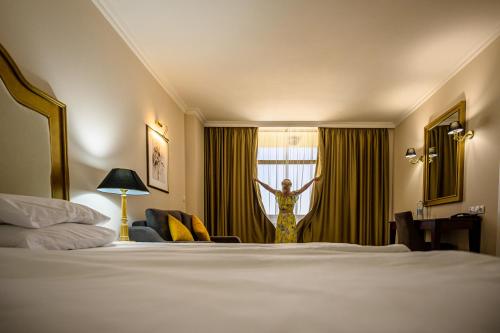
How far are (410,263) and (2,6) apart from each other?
85.9 inches

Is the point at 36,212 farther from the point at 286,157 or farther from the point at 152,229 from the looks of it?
the point at 286,157

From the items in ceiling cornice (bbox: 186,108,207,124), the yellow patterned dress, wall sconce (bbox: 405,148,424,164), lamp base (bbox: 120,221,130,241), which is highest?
Result: ceiling cornice (bbox: 186,108,207,124)

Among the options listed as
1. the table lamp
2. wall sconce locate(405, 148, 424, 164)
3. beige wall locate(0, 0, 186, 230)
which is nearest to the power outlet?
wall sconce locate(405, 148, 424, 164)

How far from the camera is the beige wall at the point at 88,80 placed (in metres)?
1.81

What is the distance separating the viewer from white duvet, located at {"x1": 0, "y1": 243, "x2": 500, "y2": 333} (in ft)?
1.67

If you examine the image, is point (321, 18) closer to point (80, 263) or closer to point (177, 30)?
point (177, 30)

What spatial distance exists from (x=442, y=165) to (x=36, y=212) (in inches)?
167

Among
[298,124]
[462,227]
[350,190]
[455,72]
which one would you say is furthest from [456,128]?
[298,124]

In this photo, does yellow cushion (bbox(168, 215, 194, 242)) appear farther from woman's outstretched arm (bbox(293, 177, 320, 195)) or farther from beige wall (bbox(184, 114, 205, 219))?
woman's outstretched arm (bbox(293, 177, 320, 195))

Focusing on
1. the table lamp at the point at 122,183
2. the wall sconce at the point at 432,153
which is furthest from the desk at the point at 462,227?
the table lamp at the point at 122,183

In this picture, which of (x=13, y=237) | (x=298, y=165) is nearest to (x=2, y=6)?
(x=13, y=237)

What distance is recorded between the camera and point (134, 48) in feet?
10.4

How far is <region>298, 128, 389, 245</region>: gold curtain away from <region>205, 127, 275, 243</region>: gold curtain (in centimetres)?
88

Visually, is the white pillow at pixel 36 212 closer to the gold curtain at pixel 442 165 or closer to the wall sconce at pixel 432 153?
the gold curtain at pixel 442 165
